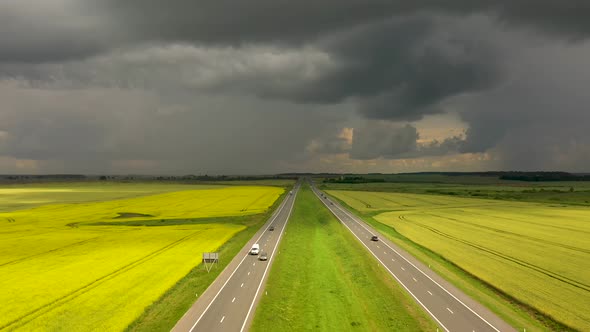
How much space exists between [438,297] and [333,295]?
453 inches

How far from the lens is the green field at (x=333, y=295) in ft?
107

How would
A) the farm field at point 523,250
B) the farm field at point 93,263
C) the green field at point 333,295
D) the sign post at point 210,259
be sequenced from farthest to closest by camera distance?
the sign post at point 210,259, the farm field at point 523,250, the farm field at point 93,263, the green field at point 333,295

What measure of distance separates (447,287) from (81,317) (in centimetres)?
3942

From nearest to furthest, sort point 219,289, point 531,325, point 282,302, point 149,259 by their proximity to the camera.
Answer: point 531,325, point 282,302, point 219,289, point 149,259

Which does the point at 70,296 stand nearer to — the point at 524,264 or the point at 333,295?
the point at 333,295

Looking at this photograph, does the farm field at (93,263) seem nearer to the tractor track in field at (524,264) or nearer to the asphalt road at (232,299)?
the asphalt road at (232,299)

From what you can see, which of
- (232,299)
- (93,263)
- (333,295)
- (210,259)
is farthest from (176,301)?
(93,263)

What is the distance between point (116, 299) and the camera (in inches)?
1506

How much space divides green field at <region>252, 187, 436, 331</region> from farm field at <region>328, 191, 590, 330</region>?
13.6 metres

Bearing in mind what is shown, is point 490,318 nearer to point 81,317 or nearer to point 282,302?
point 282,302

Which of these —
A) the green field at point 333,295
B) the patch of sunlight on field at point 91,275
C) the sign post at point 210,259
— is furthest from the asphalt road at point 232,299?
the patch of sunlight on field at point 91,275

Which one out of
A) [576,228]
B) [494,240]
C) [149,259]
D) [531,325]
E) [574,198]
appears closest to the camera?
[531,325]

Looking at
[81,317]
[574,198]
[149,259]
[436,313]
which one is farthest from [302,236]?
[574,198]

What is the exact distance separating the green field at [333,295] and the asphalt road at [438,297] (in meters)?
1.48
